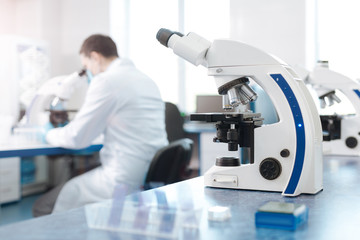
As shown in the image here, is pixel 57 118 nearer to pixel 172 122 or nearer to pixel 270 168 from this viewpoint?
pixel 172 122

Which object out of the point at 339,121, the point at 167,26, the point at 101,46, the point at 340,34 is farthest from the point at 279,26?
the point at 339,121

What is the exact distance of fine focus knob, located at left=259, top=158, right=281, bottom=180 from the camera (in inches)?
41.9

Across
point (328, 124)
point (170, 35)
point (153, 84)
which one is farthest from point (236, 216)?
point (153, 84)

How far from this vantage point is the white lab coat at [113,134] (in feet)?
7.07

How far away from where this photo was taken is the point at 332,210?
2.88 ft

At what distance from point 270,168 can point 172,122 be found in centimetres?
216

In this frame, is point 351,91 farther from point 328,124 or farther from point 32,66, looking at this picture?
point 32,66

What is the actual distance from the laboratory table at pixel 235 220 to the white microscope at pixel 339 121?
2.53 feet

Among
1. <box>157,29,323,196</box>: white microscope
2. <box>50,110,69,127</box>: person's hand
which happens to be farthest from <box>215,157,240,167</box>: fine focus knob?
<box>50,110,69,127</box>: person's hand

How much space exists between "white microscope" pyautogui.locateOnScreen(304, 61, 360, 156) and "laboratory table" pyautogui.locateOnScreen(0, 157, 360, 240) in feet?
2.53

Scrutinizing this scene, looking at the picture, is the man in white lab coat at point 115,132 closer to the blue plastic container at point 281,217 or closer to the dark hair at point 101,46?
the dark hair at point 101,46

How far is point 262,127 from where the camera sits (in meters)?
1.10

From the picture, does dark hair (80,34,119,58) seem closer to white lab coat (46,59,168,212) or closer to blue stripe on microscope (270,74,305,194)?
white lab coat (46,59,168,212)

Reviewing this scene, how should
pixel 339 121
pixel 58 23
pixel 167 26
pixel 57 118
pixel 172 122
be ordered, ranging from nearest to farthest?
1. pixel 339 121
2. pixel 57 118
3. pixel 172 122
4. pixel 167 26
5. pixel 58 23
